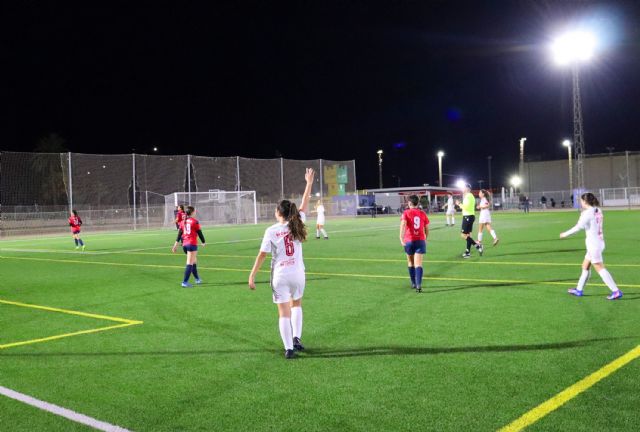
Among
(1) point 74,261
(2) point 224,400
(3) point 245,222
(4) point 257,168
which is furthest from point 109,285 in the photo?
(4) point 257,168

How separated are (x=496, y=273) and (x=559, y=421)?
8937 mm

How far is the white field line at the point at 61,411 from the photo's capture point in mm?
4492

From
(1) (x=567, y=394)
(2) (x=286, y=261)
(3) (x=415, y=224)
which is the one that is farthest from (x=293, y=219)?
(3) (x=415, y=224)

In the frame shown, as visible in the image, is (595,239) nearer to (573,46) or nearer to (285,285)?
(285,285)

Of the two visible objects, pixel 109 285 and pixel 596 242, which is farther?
pixel 109 285

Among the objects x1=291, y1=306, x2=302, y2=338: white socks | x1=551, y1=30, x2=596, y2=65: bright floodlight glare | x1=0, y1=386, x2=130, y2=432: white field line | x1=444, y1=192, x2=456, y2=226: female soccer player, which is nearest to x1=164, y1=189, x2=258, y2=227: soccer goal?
x1=444, y1=192, x2=456, y2=226: female soccer player

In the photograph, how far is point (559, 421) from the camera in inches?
171

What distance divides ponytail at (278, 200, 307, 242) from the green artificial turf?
143 centimetres

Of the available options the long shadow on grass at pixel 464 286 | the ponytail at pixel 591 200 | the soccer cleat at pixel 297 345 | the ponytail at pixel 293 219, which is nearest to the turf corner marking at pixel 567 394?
the soccer cleat at pixel 297 345

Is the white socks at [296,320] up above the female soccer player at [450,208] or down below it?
below

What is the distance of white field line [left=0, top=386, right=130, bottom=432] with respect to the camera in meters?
4.49

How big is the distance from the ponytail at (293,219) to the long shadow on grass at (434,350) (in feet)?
4.57

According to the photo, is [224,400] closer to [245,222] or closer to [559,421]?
[559,421]

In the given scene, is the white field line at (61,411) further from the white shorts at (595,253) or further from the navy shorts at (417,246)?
the white shorts at (595,253)
